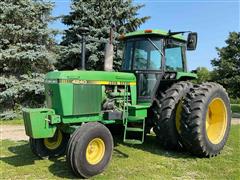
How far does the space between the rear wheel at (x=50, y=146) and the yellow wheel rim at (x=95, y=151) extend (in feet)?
4.07

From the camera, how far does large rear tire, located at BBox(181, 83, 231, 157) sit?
600 cm

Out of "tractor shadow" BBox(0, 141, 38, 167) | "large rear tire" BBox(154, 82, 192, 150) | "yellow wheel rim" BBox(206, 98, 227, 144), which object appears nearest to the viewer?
"tractor shadow" BBox(0, 141, 38, 167)

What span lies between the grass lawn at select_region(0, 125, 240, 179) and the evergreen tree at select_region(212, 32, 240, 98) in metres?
14.4

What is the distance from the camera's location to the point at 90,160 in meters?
5.14

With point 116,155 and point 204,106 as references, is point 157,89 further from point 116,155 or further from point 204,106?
point 116,155

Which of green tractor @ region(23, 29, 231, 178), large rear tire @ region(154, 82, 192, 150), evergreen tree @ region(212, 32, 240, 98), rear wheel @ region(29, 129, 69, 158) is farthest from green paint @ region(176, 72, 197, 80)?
evergreen tree @ region(212, 32, 240, 98)

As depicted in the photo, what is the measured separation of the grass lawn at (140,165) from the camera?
5.14 meters

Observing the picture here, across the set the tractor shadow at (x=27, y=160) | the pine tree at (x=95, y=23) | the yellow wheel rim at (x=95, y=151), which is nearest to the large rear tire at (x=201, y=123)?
the yellow wheel rim at (x=95, y=151)

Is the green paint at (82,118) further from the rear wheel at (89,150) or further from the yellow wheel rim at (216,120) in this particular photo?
the yellow wheel rim at (216,120)

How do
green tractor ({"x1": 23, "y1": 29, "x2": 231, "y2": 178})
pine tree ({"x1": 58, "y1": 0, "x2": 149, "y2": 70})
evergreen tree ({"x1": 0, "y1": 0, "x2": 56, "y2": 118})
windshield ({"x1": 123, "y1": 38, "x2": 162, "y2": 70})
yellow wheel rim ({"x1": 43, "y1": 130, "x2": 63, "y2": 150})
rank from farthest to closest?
pine tree ({"x1": 58, "y1": 0, "x2": 149, "y2": 70}) → evergreen tree ({"x1": 0, "y1": 0, "x2": 56, "y2": 118}) → windshield ({"x1": 123, "y1": 38, "x2": 162, "y2": 70}) → yellow wheel rim ({"x1": 43, "y1": 130, "x2": 63, "y2": 150}) → green tractor ({"x1": 23, "y1": 29, "x2": 231, "y2": 178})

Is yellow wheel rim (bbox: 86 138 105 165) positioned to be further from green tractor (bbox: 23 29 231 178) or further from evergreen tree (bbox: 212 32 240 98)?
evergreen tree (bbox: 212 32 240 98)

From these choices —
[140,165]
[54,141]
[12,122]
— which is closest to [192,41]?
[140,165]

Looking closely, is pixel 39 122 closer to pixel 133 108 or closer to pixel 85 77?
pixel 85 77

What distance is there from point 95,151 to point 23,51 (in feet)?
31.4
